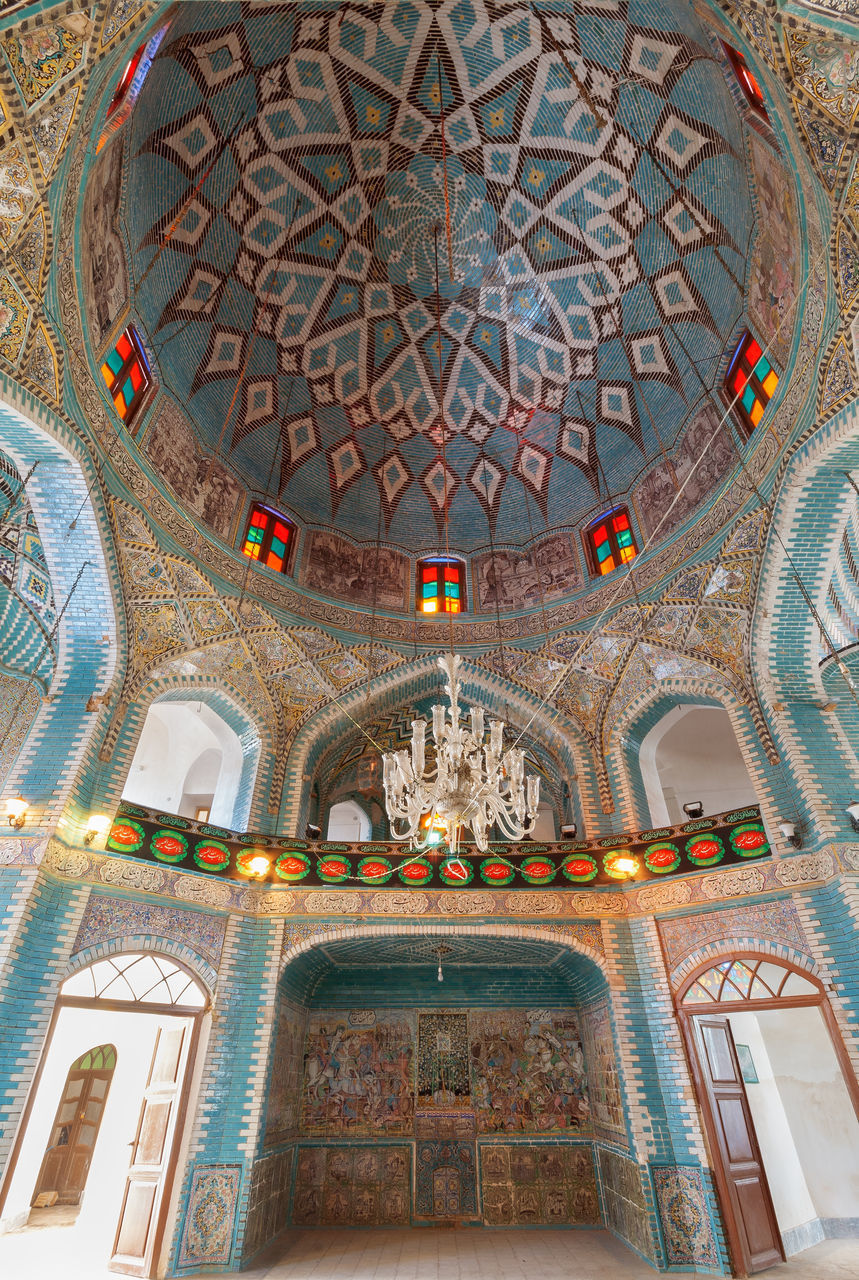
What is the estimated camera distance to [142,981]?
9.08m

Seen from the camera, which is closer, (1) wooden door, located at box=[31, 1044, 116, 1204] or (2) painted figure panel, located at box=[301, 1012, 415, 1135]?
(2) painted figure panel, located at box=[301, 1012, 415, 1135]

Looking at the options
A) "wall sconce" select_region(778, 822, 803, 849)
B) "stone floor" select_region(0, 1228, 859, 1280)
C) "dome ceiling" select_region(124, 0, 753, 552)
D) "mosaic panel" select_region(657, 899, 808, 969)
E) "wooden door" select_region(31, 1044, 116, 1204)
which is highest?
"dome ceiling" select_region(124, 0, 753, 552)

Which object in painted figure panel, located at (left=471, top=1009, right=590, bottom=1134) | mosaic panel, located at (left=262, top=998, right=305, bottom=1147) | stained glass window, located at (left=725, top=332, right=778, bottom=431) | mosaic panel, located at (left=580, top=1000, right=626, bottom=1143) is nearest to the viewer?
mosaic panel, located at (left=262, top=998, right=305, bottom=1147)

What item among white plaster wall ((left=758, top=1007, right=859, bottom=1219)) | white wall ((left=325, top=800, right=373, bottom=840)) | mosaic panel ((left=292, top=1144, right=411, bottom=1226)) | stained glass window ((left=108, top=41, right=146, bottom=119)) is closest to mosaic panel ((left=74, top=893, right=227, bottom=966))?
mosaic panel ((left=292, top=1144, right=411, bottom=1226))

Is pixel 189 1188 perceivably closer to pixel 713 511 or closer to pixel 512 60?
pixel 713 511

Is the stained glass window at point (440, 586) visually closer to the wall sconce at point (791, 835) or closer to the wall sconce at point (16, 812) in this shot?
the wall sconce at point (791, 835)

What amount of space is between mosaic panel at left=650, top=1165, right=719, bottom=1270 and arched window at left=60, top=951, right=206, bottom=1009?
6298 millimetres

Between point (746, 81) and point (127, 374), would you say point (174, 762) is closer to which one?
point (127, 374)

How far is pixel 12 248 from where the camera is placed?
22.9 ft

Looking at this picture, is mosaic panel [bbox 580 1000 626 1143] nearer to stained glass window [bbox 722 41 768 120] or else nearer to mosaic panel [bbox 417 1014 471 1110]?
mosaic panel [bbox 417 1014 471 1110]

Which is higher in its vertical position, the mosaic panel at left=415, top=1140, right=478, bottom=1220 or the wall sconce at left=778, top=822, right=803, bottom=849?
the wall sconce at left=778, top=822, right=803, bottom=849

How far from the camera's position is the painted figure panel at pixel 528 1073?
35.4 ft

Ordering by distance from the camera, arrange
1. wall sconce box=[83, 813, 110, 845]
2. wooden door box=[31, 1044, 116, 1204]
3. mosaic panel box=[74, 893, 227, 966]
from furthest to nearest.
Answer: wooden door box=[31, 1044, 116, 1204]
wall sconce box=[83, 813, 110, 845]
mosaic panel box=[74, 893, 227, 966]

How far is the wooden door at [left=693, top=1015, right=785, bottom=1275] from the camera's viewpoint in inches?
313
